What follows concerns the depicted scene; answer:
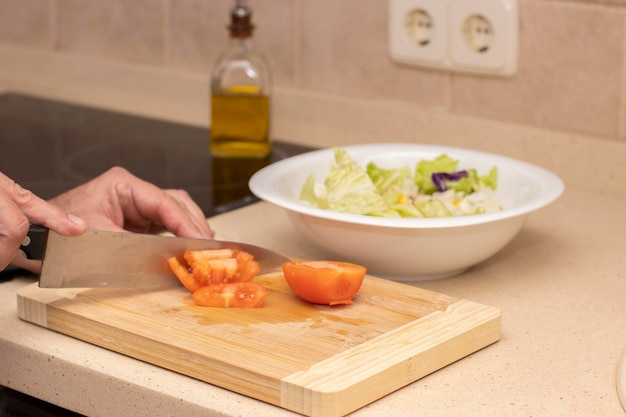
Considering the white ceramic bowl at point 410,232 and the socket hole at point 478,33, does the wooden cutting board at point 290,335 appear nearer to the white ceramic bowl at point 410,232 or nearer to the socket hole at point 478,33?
the white ceramic bowl at point 410,232

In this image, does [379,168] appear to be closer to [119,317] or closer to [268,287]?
[268,287]

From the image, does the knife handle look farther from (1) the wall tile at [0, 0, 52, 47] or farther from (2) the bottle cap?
(1) the wall tile at [0, 0, 52, 47]

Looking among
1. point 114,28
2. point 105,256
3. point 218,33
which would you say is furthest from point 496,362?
point 114,28

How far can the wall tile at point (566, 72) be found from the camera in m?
1.36

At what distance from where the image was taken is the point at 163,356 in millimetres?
878

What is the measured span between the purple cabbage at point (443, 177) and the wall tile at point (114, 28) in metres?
0.80

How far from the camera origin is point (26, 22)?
2.02 m

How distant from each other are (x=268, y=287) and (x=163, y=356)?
0.16 m

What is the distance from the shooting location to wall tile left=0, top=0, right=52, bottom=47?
1.99 m

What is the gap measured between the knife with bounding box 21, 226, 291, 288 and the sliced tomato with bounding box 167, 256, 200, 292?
0.01 metres

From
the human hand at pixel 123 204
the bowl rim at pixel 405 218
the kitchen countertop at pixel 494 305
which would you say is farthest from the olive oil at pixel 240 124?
the human hand at pixel 123 204

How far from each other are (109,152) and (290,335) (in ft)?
2.65

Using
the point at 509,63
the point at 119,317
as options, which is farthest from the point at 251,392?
the point at 509,63

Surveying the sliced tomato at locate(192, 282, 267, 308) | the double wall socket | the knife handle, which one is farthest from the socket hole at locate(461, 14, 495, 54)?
the knife handle
